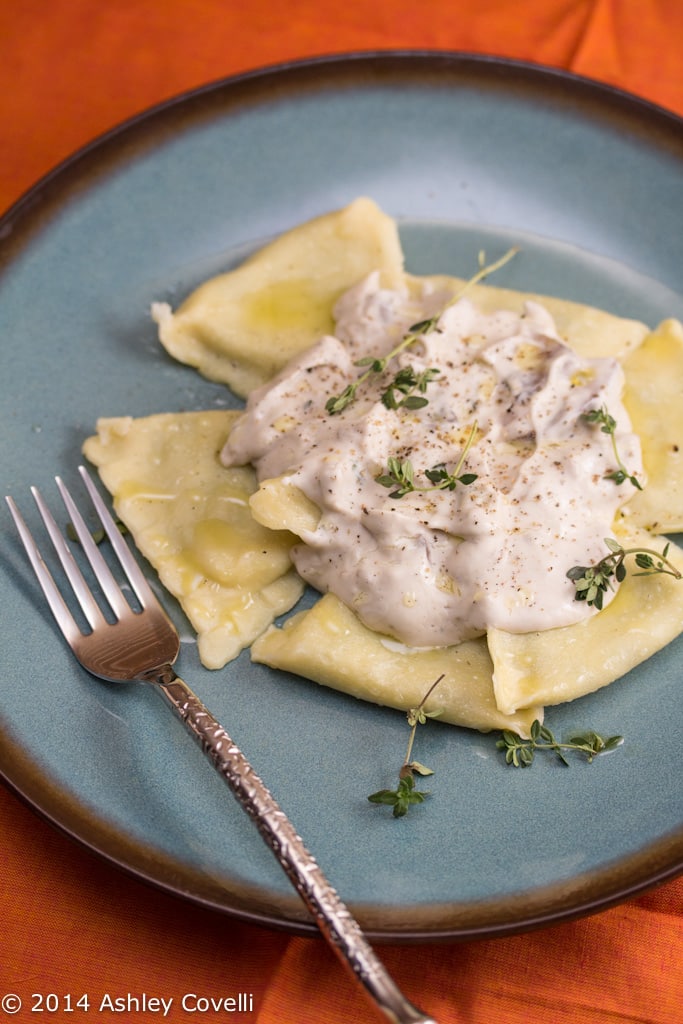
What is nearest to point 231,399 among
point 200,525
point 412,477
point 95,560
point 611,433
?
point 200,525

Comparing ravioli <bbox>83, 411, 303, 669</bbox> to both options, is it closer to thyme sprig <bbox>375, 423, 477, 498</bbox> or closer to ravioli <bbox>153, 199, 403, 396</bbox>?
ravioli <bbox>153, 199, 403, 396</bbox>

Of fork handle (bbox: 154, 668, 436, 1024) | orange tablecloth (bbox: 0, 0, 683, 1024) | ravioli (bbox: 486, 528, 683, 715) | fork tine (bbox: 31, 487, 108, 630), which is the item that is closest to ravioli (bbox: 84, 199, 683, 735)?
ravioli (bbox: 486, 528, 683, 715)

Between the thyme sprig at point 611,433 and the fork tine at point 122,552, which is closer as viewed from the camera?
the thyme sprig at point 611,433

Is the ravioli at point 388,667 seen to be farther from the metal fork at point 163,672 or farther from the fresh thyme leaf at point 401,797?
the metal fork at point 163,672

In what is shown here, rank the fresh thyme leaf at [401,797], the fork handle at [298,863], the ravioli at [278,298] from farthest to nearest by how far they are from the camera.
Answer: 1. the ravioli at [278,298]
2. the fresh thyme leaf at [401,797]
3. the fork handle at [298,863]

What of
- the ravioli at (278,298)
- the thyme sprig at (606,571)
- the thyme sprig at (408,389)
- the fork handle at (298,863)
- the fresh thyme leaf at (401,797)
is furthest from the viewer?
A: the ravioli at (278,298)

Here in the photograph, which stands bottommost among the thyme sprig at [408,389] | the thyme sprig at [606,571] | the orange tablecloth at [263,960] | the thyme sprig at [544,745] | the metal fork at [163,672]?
the orange tablecloth at [263,960]

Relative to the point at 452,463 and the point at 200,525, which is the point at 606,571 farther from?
the point at 200,525

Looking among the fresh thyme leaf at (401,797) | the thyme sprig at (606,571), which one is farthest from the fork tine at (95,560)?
the thyme sprig at (606,571)
